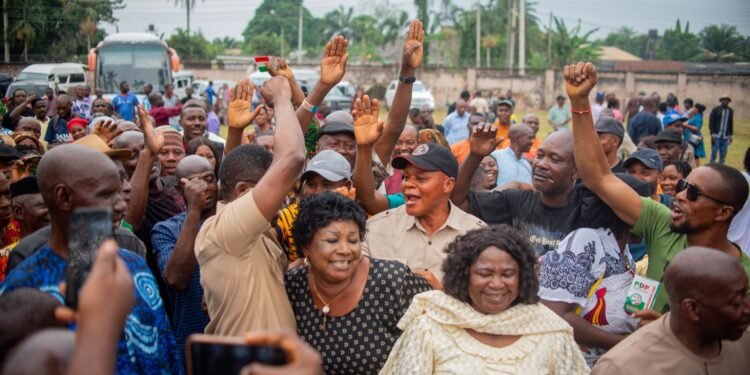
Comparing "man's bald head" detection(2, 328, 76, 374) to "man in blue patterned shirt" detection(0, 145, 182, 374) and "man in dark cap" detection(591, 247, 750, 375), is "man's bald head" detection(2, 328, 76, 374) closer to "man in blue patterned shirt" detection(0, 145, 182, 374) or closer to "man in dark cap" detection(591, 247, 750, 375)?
Result: "man in blue patterned shirt" detection(0, 145, 182, 374)

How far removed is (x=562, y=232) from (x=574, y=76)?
100cm

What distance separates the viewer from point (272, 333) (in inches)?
73.9

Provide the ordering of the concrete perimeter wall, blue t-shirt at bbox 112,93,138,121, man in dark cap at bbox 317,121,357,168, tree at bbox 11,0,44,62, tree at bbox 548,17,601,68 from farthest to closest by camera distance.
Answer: tree at bbox 548,17,601,68, tree at bbox 11,0,44,62, the concrete perimeter wall, blue t-shirt at bbox 112,93,138,121, man in dark cap at bbox 317,121,357,168

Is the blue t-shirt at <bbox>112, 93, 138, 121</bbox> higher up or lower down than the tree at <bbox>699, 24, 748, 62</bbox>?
lower down

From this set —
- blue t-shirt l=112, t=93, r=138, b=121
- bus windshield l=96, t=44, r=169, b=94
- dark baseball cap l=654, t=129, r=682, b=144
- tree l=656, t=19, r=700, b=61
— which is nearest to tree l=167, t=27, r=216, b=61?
bus windshield l=96, t=44, r=169, b=94

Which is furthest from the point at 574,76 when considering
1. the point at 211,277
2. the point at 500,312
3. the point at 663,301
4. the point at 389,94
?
the point at 389,94

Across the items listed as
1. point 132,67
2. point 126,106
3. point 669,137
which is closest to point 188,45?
point 132,67

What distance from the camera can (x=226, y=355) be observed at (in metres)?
1.96

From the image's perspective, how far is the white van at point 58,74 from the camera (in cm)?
2570

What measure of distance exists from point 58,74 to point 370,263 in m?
26.5

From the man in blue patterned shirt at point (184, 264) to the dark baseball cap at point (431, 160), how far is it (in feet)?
3.85

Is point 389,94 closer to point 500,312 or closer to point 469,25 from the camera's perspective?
point 469,25

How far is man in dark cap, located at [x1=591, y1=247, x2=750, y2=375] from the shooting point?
118 inches

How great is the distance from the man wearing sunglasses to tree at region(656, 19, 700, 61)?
66.4 m
